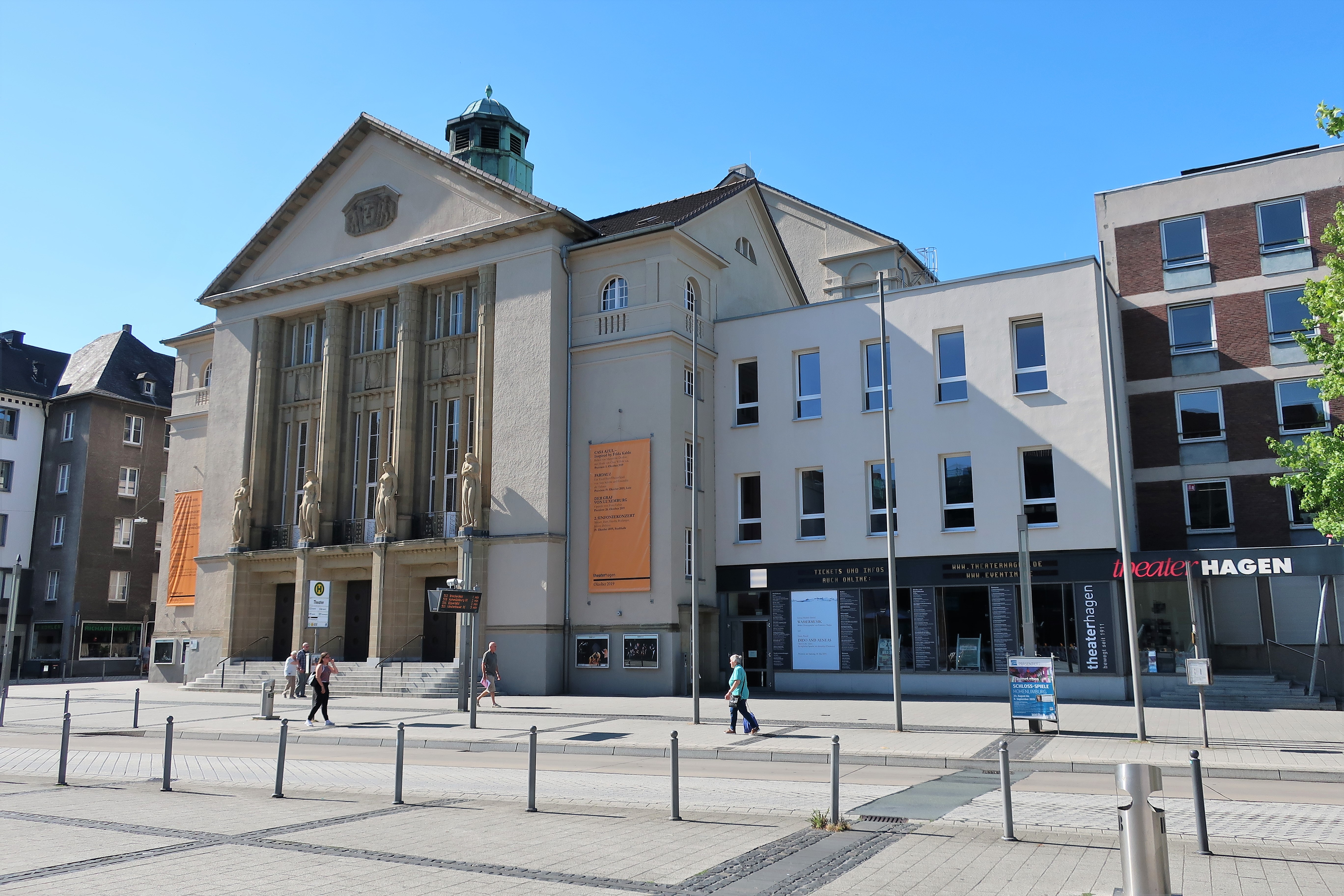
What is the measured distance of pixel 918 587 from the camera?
2909 cm

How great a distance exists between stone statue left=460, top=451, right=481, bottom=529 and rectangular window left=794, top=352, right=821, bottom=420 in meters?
10.2

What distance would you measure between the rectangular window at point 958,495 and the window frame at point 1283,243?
1087 cm

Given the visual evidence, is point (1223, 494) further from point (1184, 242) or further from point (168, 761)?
point (168, 761)

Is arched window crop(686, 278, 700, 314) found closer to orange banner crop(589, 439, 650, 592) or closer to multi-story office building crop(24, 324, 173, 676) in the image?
orange banner crop(589, 439, 650, 592)

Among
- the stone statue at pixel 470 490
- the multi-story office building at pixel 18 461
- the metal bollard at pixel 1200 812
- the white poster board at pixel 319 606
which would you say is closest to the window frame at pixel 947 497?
the stone statue at pixel 470 490

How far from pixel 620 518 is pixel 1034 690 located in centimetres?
1509

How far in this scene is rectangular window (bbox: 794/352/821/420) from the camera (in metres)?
31.8

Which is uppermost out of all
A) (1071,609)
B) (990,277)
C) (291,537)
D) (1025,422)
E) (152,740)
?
(990,277)

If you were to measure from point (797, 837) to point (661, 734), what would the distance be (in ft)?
34.4

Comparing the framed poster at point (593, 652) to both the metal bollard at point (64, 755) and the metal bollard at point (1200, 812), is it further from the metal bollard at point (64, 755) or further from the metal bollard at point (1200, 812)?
the metal bollard at point (1200, 812)

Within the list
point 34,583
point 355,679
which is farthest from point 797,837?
point 34,583

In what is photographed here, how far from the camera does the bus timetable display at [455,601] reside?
22.6 metres

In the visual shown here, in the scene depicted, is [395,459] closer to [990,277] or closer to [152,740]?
[152,740]

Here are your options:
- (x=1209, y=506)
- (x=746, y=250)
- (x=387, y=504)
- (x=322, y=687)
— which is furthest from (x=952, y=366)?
(x=322, y=687)
